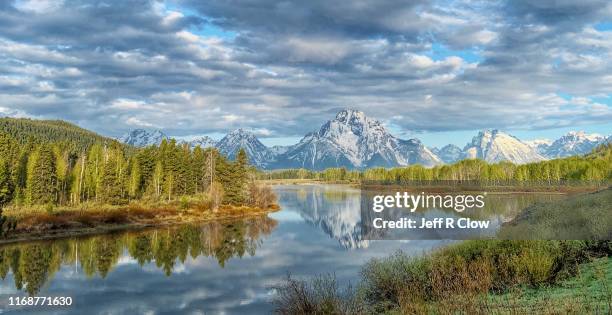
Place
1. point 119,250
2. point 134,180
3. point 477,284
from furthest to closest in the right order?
point 134,180 → point 119,250 → point 477,284

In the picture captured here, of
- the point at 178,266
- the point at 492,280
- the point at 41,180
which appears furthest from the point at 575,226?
the point at 41,180

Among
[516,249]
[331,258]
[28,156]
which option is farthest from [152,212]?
[516,249]

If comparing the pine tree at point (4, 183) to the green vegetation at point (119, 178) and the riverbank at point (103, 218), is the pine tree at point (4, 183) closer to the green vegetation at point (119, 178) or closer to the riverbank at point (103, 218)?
the green vegetation at point (119, 178)

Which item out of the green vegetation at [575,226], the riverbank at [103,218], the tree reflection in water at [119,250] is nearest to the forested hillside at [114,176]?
the riverbank at [103,218]

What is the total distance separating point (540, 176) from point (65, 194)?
153 meters

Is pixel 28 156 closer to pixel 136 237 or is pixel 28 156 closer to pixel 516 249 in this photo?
pixel 136 237

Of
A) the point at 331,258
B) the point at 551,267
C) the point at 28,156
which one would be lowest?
the point at 331,258

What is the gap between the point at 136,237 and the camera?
58062mm

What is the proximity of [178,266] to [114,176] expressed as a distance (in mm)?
53985

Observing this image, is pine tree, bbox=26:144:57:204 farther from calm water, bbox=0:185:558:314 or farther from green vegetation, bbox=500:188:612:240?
green vegetation, bbox=500:188:612:240

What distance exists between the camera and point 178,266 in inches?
1617

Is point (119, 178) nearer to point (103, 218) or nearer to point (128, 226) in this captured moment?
point (103, 218)

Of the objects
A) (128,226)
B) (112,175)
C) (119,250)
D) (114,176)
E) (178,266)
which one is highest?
(112,175)

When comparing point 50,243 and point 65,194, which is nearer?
point 50,243
